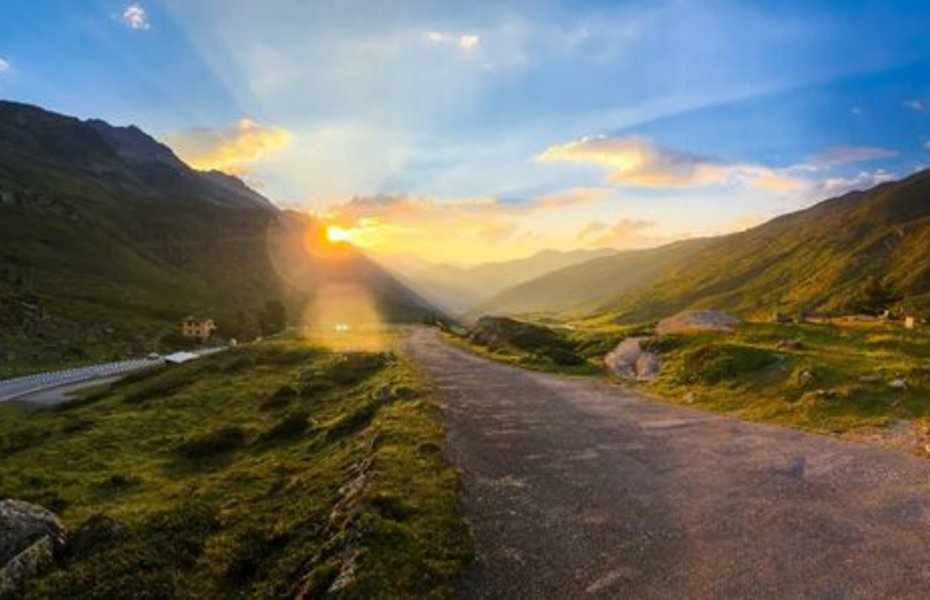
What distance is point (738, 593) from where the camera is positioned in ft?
55.3

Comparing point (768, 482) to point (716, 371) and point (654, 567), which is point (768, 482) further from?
point (716, 371)

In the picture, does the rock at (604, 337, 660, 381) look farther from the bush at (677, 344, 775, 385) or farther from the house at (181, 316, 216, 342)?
the house at (181, 316, 216, 342)

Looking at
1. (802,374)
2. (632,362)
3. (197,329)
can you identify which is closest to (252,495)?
(802,374)

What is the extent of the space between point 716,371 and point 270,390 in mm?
42022

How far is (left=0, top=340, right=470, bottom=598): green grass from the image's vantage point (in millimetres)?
20625

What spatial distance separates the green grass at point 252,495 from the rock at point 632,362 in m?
18.0

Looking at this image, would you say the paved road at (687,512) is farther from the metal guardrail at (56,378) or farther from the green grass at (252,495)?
the metal guardrail at (56,378)

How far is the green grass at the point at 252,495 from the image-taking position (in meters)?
20.6

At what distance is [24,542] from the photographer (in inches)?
939

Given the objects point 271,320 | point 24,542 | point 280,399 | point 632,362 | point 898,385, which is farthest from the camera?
point 271,320

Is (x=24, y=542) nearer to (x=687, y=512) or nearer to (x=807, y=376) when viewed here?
(x=687, y=512)

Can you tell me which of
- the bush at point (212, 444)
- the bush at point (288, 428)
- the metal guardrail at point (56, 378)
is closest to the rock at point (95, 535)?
the bush at point (212, 444)

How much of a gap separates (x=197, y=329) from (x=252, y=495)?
155m

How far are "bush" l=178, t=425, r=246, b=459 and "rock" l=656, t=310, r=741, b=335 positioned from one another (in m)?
48.2
